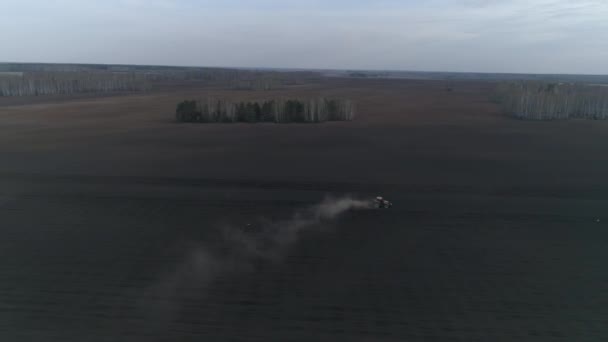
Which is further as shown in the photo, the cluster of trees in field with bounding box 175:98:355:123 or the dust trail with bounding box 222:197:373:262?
the cluster of trees in field with bounding box 175:98:355:123

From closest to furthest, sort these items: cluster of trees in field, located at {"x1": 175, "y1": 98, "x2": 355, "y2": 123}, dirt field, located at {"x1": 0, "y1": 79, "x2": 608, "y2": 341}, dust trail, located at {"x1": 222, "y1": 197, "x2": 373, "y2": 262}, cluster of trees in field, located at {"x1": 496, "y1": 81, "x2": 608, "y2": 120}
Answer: dirt field, located at {"x1": 0, "y1": 79, "x2": 608, "y2": 341}
dust trail, located at {"x1": 222, "y1": 197, "x2": 373, "y2": 262}
cluster of trees in field, located at {"x1": 175, "y1": 98, "x2": 355, "y2": 123}
cluster of trees in field, located at {"x1": 496, "y1": 81, "x2": 608, "y2": 120}

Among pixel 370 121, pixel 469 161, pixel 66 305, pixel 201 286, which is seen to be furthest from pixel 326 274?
pixel 370 121

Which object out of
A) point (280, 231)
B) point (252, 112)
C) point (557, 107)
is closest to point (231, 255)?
point (280, 231)

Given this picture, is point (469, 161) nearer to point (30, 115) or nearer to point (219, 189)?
point (219, 189)

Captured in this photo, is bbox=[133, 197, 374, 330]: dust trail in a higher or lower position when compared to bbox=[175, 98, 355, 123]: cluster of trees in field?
lower

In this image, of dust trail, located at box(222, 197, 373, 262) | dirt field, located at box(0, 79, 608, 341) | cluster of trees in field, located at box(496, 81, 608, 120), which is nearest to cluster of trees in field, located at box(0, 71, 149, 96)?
dirt field, located at box(0, 79, 608, 341)

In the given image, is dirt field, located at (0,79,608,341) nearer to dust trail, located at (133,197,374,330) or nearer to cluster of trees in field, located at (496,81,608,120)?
dust trail, located at (133,197,374,330)
